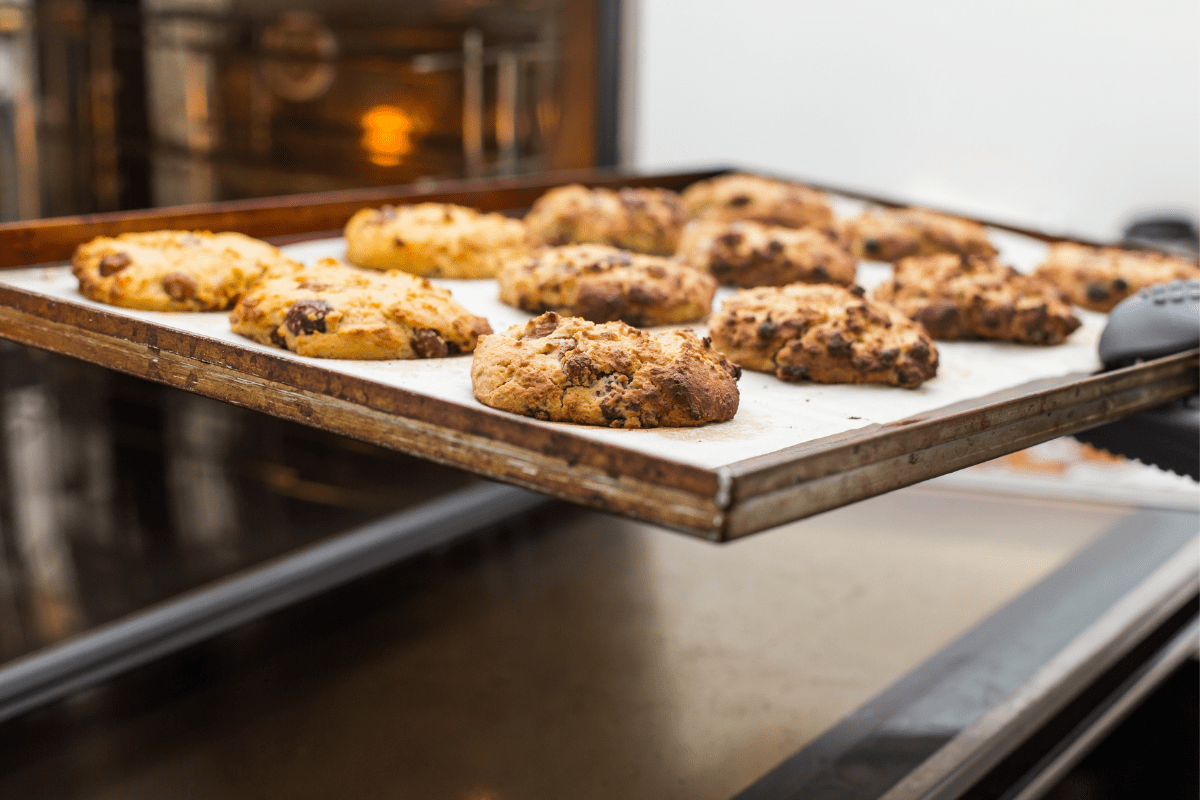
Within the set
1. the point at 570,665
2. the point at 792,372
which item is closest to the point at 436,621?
the point at 570,665

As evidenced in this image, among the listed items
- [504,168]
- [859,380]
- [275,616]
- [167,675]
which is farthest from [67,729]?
[504,168]

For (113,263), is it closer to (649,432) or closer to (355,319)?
(355,319)

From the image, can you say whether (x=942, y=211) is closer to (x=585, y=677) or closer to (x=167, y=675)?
(x=585, y=677)

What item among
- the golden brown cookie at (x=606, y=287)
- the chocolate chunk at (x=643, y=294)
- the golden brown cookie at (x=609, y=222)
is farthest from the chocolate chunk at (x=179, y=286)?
the golden brown cookie at (x=609, y=222)

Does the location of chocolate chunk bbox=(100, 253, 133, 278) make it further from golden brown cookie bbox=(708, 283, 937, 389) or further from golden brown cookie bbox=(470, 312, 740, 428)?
golden brown cookie bbox=(708, 283, 937, 389)

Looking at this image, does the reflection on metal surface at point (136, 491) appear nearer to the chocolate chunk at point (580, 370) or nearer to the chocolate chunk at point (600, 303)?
the chocolate chunk at point (600, 303)
